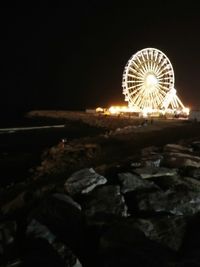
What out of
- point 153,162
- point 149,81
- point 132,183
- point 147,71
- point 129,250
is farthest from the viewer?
point 149,81

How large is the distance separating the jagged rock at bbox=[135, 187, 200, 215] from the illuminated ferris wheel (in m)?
52.6

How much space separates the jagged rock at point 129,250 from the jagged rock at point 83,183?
238 cm

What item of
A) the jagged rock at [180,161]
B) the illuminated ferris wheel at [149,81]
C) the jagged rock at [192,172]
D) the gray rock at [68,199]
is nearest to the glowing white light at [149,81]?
the illuminated ferris wheel at [149,81]

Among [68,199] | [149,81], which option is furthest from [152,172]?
[149,81]

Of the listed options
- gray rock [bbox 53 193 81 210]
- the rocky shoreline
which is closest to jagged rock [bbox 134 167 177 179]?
the rocky shoreline

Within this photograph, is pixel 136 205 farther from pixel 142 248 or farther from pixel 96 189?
pixel 142 248

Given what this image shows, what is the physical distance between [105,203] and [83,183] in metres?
1.42

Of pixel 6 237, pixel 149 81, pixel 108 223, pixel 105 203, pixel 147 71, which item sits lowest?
pixel 6 237

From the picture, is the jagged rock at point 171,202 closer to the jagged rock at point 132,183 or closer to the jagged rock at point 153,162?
the jagged rock at point 132,183

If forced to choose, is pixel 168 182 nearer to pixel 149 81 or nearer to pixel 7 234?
pixel 7 234

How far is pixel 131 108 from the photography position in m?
64.9

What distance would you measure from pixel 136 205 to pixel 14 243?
2913 millimetres

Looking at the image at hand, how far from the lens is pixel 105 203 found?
27.1 feet

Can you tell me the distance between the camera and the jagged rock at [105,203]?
7895mm
